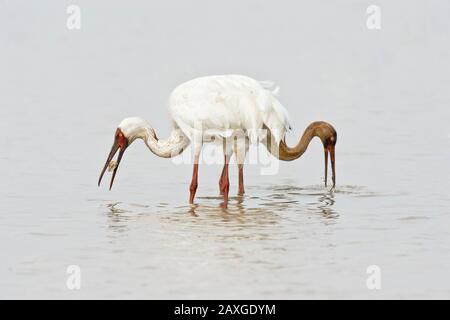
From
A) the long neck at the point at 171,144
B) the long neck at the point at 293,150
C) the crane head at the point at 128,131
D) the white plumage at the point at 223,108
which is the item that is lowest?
the long neck at the point at 293,150

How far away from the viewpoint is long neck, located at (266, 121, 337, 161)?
1505 centimetres

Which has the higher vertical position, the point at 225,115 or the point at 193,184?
the point at 225,115

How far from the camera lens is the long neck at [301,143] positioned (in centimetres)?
1505

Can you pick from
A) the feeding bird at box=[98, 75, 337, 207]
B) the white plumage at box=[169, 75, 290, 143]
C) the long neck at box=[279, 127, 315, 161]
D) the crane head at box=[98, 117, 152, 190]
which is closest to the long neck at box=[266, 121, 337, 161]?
the long neck at box=[279, 127, 315, 161]

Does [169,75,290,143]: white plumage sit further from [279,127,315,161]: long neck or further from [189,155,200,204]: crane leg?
[279,127,315,161]: long neck

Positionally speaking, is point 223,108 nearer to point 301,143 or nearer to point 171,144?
point 171,144

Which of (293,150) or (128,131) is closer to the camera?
(128,131)

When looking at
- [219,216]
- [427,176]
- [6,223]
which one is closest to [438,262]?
[219,216]

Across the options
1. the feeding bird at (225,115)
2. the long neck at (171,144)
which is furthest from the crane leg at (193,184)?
the long neck at (171,144)

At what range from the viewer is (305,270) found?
10.2 meters

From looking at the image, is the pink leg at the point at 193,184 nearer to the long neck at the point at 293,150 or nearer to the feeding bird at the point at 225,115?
the feeding bird at the point at 225,115

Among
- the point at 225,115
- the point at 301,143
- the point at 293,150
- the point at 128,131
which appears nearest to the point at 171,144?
the point at 128,131

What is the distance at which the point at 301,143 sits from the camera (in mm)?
15305

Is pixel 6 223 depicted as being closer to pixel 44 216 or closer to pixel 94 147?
pixel 44 216
